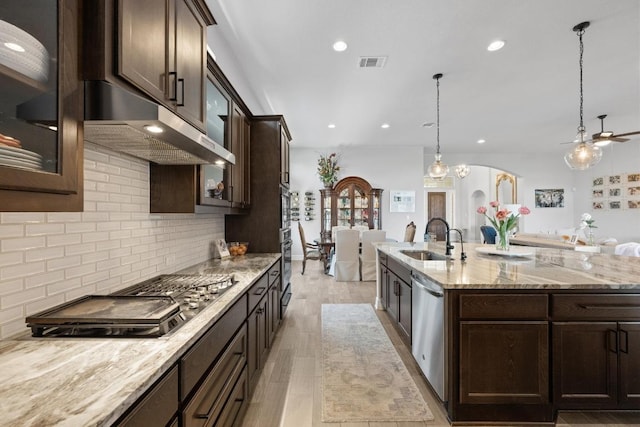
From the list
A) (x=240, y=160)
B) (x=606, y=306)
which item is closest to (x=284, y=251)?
(x=240, y=160)

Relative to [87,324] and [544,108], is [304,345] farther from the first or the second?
[544,108]

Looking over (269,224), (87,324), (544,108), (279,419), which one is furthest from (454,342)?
(544,108)

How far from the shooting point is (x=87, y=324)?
3.33 feet

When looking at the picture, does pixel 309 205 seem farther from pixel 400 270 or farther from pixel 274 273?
pixel 400 270

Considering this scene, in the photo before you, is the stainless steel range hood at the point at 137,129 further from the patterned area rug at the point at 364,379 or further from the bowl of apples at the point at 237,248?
the patterned area rug at the point at 364,379

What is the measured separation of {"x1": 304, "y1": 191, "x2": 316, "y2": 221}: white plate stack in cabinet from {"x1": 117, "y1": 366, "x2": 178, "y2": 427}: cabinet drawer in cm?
692

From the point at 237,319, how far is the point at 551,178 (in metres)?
10.3

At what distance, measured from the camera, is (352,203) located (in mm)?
7367

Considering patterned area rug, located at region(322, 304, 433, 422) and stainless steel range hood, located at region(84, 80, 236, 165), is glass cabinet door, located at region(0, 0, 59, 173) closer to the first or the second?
stainless steel range hood, located at region(84, 80, 236, 165)

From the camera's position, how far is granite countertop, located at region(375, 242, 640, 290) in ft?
5.63

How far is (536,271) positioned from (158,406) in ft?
7.73

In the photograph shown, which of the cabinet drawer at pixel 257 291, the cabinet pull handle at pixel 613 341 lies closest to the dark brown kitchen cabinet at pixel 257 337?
the cabinet drawer at pixel 257 291

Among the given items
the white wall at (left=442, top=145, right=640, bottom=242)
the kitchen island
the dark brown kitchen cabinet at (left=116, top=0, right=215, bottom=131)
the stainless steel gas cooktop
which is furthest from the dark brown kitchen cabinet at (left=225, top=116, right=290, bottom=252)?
the white wall at (left=442, top=145, right=640, bottom=242)

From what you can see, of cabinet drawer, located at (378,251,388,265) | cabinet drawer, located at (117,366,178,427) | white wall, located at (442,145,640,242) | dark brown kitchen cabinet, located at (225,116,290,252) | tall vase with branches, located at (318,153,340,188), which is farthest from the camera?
white wall, located at (442,145,640,242)
